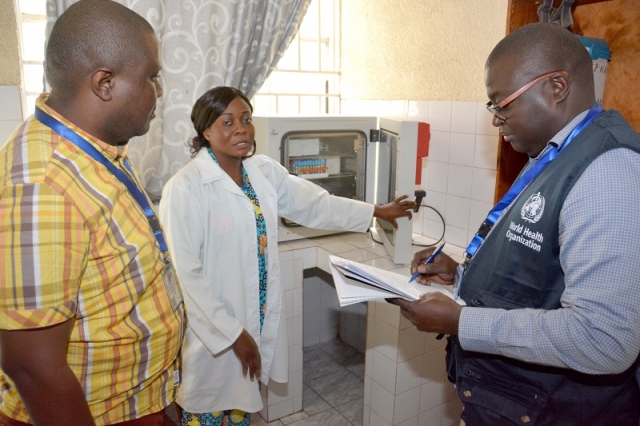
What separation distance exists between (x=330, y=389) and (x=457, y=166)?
1.34 meters

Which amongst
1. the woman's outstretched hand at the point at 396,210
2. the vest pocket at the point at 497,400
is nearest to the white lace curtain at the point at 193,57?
the woman's outstretched hand at the point at 396,210

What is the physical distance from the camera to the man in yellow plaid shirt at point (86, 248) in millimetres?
725

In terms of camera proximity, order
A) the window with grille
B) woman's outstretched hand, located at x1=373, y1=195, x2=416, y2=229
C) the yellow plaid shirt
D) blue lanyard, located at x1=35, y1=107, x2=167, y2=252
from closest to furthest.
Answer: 1. the yellow plaid shirt
2. blue lanyard, located at x1=35, y1=107, x2=167, y2=252
3. woman's outstretched hand, located at x1=373, y1=195, x2=416, y2=229
4. the window with grille

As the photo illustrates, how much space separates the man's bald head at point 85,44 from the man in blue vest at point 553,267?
2.45 ft

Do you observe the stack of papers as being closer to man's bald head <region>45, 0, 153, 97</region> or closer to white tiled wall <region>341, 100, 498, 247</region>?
man's bald head <region>45, 0, 153, 97</region>

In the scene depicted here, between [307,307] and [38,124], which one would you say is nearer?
[38,124]

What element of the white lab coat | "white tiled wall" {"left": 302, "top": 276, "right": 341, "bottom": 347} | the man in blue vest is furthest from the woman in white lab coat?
"white tiled wall" {"left": 302, "top": 276, "right": 341, "bottom": 347}

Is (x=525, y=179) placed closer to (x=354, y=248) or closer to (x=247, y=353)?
(x=247, y=353)

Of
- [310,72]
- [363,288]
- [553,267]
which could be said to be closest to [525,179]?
[553,267]

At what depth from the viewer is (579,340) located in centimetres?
81

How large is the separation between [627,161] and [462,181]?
4.46ft

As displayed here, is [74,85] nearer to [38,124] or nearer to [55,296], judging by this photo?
[38,124]

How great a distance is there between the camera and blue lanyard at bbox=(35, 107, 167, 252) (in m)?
0.83

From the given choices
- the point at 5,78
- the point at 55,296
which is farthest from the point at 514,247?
the point at 5,78
